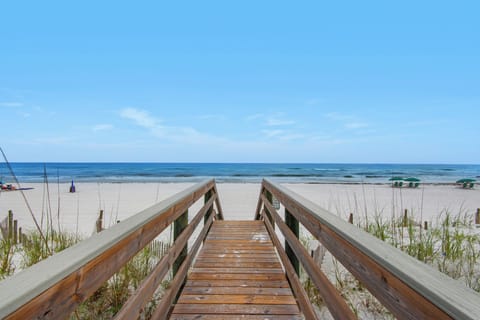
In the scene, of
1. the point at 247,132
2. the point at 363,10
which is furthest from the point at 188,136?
the point at 363,10

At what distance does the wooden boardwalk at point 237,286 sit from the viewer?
6.97 ft

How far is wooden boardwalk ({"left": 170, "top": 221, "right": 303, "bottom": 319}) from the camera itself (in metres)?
2.12

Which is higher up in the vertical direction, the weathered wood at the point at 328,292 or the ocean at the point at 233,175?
the weathered wood at the point at 328,292

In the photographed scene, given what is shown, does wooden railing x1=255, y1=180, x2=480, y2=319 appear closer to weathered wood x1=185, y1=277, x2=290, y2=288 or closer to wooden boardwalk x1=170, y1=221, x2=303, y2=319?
wooden boardwalk x1=170, y1=221, x2=303, y2=319

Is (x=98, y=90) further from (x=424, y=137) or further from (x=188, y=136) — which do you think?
(x=424, y=137)

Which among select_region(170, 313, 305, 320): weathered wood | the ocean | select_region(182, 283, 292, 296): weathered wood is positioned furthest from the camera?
the ocean

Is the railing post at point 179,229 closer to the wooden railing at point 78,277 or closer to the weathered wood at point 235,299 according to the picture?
the weathered wood at point 235,299

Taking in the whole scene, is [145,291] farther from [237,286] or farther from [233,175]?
[233,175]

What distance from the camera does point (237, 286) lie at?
8.47ft

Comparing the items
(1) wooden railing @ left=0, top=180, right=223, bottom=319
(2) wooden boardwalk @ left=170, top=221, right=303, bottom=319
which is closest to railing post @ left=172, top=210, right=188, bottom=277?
(2) wooden boardwalk @ left=170, top=221, right=303, bottom=319

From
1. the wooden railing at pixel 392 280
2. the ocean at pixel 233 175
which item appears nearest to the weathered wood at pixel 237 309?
the wooden railing at pixel 392 280

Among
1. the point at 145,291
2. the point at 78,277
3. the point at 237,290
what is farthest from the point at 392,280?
the point at 237,290

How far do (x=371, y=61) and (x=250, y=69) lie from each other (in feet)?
32.6

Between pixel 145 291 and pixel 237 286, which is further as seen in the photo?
pixel 237 286
